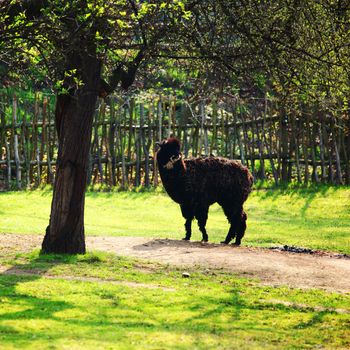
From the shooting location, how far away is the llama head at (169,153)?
17000 mm

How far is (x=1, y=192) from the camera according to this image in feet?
86.4

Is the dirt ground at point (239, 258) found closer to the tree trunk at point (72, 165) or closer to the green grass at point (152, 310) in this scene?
the green grass at point (152, 310)

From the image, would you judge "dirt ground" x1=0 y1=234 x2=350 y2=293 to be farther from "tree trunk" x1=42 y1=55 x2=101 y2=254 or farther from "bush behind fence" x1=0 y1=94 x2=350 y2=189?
"bush behind fence" x1=0 y1=94 x2=350 y2=189

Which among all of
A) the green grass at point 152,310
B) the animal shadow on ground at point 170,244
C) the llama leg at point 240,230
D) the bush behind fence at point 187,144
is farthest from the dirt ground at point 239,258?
the bush behind fence at point 187,144

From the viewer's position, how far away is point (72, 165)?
47.4ft

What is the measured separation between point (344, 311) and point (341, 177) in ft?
46.2

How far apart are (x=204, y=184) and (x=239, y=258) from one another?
278 centimetres

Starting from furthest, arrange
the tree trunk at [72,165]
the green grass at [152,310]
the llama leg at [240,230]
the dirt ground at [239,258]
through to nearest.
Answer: the llama leg at [240,230]
the tree trunk at [72,165]
the dirt ground at [239,258]
the green grass at [152,310]

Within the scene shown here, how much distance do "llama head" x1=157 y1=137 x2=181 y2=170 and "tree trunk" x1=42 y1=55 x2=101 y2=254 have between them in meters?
2.74

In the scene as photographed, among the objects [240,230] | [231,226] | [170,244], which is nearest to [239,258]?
[170,244]

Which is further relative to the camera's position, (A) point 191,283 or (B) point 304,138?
(B) point 304,138

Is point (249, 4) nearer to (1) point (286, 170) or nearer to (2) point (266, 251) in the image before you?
(2) point (266, 251)

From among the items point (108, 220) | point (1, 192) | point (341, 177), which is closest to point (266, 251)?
point (108, 220)

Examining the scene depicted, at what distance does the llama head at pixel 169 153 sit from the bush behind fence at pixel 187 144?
8.42 meters
